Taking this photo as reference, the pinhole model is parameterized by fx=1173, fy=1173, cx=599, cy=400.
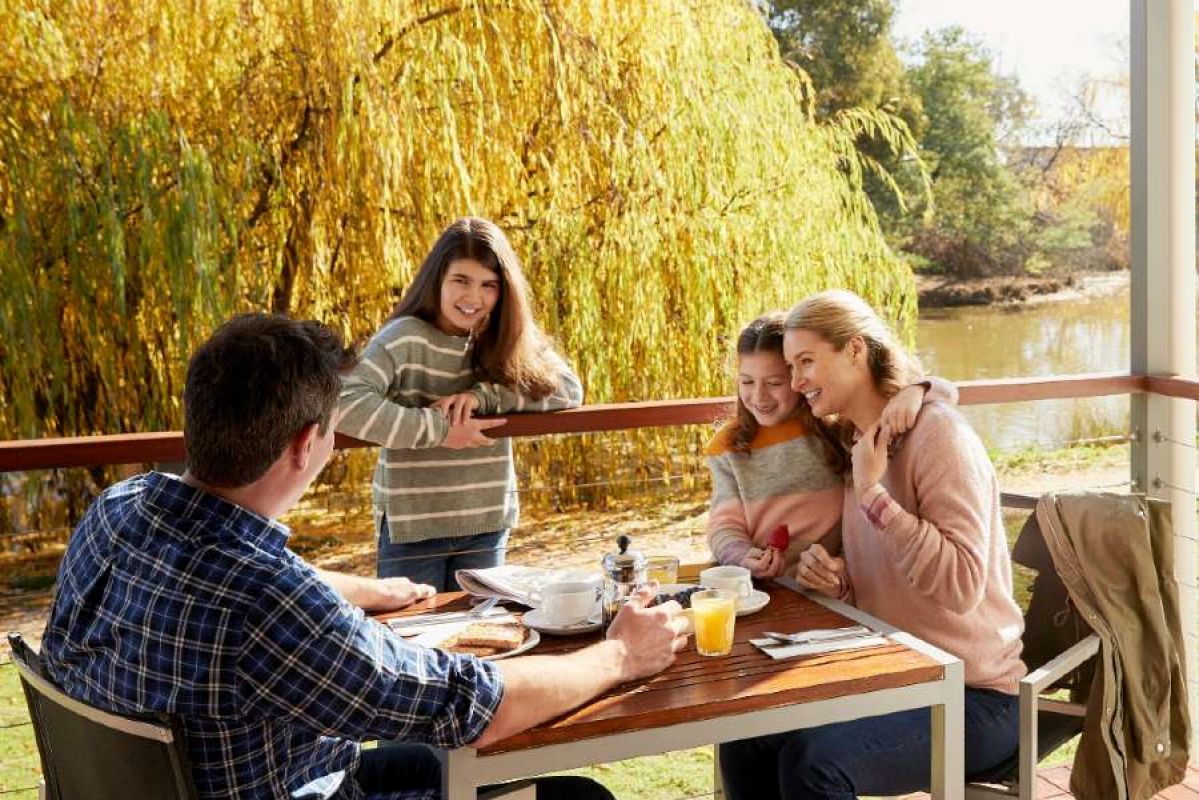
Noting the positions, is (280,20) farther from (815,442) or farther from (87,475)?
(815,442)

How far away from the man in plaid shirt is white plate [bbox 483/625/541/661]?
6.9 inches

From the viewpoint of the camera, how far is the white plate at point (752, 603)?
1595mm

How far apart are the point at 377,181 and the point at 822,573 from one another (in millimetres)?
3955

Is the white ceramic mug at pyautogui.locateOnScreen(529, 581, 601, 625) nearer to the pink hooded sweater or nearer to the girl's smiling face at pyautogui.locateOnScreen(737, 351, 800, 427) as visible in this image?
the pink hooded sweater

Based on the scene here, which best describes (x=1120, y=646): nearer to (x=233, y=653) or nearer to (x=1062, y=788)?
(x=1062, y=788)

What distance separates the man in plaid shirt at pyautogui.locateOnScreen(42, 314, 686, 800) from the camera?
107cm

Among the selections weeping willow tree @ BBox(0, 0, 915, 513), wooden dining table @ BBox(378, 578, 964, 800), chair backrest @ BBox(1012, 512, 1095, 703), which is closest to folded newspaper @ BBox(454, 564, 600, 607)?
wooden dining table @ BBox(378, 578, 964, 800)

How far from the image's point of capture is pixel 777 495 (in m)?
1.90

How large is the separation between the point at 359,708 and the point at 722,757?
90 centimetres

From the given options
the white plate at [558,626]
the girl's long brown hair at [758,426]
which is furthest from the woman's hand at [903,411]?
the white plate at [558,626]

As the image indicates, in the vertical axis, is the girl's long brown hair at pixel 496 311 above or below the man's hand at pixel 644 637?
above

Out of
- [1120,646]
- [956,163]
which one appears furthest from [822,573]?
[956,163]

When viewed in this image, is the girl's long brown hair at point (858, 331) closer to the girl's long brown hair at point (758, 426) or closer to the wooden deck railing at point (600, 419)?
the girl's long brown hair at point (758, 426)

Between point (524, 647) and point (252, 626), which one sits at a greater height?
point (252, 626)
